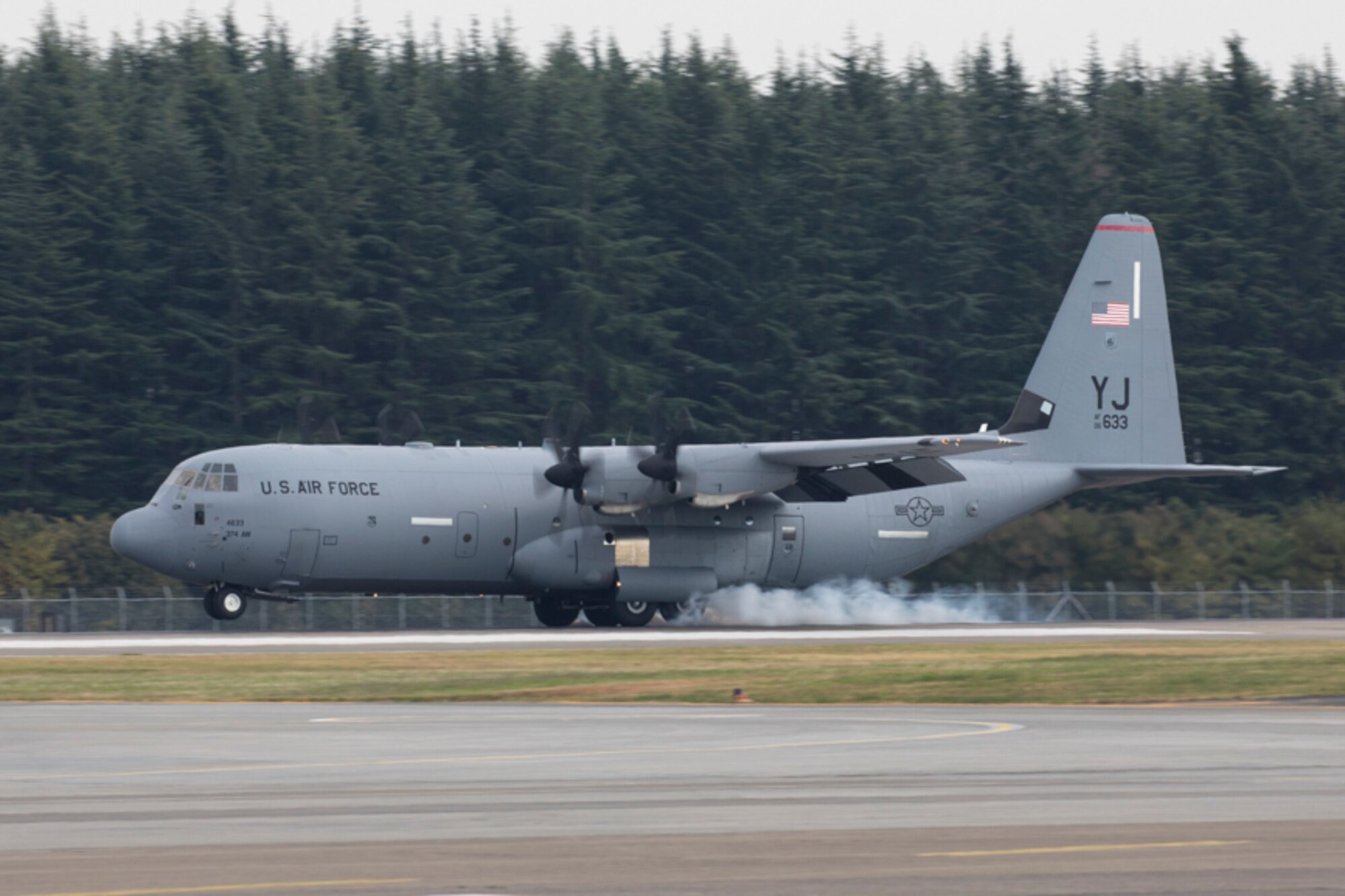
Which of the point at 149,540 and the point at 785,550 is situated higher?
the point at 149,540

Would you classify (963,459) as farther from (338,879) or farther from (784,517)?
(338,879)

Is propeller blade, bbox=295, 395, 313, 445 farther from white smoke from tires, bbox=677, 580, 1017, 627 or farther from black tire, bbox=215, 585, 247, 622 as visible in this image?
white smoke from tires, bbox=677, 580, 1017, 627

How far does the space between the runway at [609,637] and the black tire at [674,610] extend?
1.09 feet

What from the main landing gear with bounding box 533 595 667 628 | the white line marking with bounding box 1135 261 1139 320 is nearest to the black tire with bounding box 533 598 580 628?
the main landing gear with bounding box 533 595 667 628

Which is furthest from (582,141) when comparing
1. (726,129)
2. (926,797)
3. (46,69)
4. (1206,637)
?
(926,797)

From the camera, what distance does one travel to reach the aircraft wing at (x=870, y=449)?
132 feet

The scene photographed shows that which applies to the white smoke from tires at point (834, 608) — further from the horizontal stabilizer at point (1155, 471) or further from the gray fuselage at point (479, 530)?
the horizontal stabilizer at point (1155, 471)

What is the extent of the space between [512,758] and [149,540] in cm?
2483

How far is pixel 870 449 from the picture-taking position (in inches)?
1609

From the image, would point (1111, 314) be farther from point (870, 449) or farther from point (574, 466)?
point (574, 466)

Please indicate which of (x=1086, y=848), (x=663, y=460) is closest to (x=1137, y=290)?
(x=663, y=460)

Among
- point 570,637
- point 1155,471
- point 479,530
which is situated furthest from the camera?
point 1155,471

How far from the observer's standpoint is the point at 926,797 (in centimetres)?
1311

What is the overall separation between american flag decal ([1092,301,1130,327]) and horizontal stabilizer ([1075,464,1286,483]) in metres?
4.01
